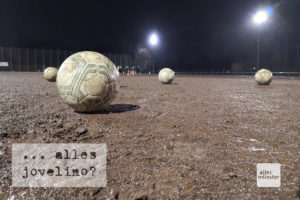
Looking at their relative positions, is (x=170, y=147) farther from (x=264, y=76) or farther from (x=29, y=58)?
(x=29, y=58)

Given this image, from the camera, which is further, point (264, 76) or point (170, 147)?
point (264, 76)

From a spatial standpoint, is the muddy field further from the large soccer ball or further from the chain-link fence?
the chain-link fence

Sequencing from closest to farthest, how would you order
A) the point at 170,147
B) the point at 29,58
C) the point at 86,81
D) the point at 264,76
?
the point at 170,147, the point at 86,81, the point at 264,76, the point at 29,58

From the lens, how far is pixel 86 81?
4121mm

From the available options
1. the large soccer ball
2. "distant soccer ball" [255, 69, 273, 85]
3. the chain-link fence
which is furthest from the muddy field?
the chain-link fence

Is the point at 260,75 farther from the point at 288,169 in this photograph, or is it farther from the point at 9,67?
the point at 9,67

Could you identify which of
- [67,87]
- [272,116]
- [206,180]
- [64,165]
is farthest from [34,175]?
[272,116]

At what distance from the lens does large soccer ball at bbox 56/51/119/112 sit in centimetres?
413

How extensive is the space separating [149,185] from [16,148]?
1781mm

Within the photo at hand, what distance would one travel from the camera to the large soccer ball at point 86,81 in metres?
4.13

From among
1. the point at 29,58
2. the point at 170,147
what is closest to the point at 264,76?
the point at 170,147

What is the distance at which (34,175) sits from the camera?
216 centimetres

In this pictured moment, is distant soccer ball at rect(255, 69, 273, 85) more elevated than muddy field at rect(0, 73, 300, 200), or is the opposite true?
distant soccer ball at rect(255, 69, 273, 85)

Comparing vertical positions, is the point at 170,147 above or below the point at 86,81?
below
